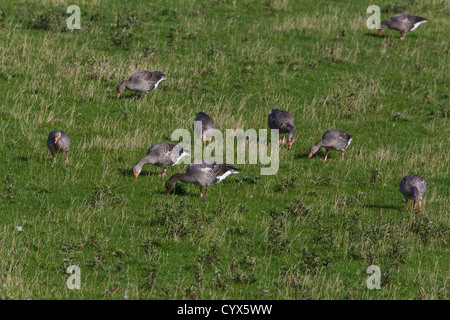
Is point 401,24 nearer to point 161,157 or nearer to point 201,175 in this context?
point 161,157

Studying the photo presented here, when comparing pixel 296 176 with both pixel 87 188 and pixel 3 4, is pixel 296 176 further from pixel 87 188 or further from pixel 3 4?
pixel 3 4

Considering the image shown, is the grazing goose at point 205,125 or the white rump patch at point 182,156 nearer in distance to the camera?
the white rump patch at point 182,156

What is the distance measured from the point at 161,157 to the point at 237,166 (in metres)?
2.48

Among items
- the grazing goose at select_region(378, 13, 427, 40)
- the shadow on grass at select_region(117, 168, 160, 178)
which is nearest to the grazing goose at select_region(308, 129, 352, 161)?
the shadow on grass at select_region(117, 168, 160, 178)

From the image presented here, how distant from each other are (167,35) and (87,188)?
44.6 feet

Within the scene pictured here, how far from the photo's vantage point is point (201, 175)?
16.4 metres

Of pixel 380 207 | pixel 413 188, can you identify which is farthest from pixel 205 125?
pixel 413 188

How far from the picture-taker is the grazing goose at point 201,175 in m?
16.4

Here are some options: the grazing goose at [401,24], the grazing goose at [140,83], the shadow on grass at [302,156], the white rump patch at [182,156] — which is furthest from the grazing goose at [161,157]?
the grazing goose at [401,24]

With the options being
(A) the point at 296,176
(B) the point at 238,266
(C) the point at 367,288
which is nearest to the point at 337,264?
(C) the point at 367,288

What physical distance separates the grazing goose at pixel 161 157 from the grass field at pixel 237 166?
41 cm

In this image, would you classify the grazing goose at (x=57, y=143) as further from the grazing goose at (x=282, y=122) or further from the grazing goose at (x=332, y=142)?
the grazing goose at (x=332, y=142)

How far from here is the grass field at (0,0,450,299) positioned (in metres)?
13.0

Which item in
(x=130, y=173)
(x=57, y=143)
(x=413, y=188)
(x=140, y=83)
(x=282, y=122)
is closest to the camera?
(x=413, y=188)
